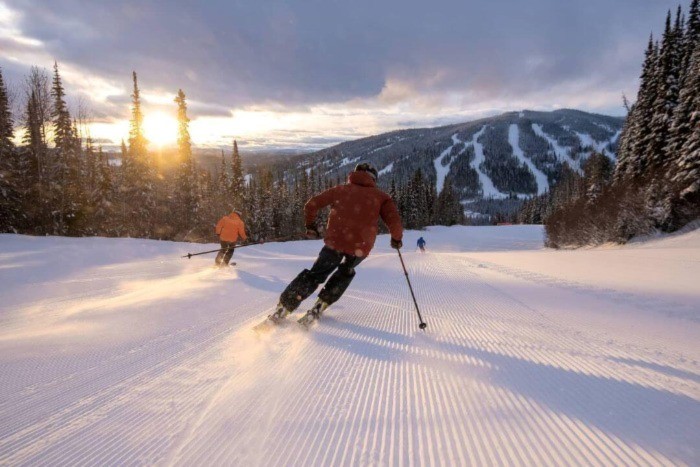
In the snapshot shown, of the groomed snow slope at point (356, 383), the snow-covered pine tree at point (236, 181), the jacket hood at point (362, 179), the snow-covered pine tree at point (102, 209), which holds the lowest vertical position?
the groomed snow slope at point (356, 383)

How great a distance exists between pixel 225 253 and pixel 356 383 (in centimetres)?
1015

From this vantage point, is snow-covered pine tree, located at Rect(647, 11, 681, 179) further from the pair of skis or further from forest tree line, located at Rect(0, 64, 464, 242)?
the pair of skis

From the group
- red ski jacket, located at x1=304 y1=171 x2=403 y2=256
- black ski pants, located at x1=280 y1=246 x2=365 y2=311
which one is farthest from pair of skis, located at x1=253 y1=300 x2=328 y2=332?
red ski jacket, located at x1=304 y1=171 x2=403 y2=256

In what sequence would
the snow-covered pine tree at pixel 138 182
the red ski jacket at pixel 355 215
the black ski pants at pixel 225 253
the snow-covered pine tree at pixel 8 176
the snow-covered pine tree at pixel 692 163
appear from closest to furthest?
the red ski jacket at pixel 355 215 < the black ski pants at pixel 225 253 < the snow-covered pine tree at pixel 692 163 < the snow-covered pine tree at pixel 8 176 < the snow-covered pine tree at pixel 138 182

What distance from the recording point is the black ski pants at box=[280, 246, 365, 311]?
4250 mm

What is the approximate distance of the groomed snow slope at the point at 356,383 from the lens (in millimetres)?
1759

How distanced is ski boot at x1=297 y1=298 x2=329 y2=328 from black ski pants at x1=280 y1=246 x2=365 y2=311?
0.24 feet

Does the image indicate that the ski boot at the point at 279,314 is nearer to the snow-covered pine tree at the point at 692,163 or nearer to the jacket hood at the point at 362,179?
the jacket hood at the point at 362,179

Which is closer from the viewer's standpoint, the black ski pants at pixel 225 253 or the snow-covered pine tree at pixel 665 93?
the black ski pants at pixel 225 253

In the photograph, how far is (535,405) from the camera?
2168 millimetres

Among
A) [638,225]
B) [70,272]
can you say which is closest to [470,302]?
[70,272]

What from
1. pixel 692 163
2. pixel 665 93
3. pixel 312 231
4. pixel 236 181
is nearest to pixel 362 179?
pixel 312 231

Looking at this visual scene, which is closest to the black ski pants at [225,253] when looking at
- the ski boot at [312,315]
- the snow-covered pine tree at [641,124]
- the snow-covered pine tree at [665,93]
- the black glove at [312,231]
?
the black glove at [312,231]

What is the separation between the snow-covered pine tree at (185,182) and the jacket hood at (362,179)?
41403mm
